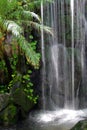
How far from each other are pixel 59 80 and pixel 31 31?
Answer: 2.27 m

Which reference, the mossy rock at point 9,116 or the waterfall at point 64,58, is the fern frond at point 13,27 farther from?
the waterfall at point 64,58

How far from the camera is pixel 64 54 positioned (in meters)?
13.9

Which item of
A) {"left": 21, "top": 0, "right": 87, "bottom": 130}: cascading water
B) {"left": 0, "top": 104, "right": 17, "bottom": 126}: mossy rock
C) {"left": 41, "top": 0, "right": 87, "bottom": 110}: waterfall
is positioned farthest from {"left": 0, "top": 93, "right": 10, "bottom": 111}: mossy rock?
{"left": 41, "top": 0, "right": 87, "bottom": 110}: waterfall

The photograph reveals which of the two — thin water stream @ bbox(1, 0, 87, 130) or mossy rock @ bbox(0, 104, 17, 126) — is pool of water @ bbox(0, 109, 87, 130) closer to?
thin water stream @ bbox(1, 0, 87, 130)

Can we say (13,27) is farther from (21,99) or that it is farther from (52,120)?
(52,120)

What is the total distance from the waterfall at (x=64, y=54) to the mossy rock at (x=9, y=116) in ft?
6.49

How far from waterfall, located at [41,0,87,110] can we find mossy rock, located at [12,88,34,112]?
1130 millimetres

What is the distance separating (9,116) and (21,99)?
83 centimetres

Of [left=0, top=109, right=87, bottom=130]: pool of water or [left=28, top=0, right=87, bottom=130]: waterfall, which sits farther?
[left=28, top=0, right=87, bottom=130]: waterfall

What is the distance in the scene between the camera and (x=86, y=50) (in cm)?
1418

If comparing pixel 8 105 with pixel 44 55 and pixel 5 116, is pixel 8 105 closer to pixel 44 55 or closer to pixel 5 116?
pixel 5 116

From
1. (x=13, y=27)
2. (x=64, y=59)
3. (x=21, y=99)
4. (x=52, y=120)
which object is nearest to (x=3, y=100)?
(x=21, y=99)

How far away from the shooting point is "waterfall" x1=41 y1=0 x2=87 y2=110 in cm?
1349

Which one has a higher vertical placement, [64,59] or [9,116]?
[64,59]
